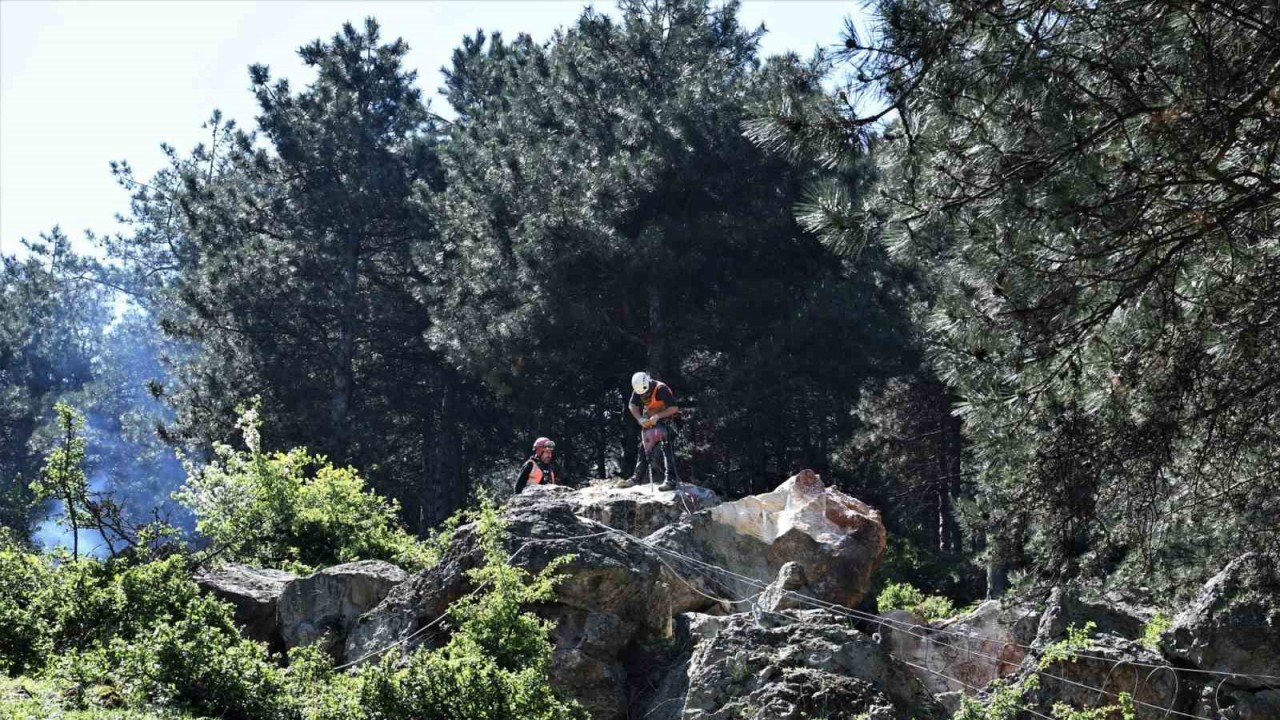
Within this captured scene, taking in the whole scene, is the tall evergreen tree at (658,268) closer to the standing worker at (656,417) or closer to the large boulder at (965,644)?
the standing worker at (656,417)

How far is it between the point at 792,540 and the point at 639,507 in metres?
2.01

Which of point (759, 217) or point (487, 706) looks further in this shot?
point (759, 217)

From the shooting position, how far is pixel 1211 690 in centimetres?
848

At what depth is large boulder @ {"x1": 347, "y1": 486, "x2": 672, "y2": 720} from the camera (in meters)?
8.73

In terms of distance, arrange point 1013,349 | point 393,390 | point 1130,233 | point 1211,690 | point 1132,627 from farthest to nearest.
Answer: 1. point 393,390
2. point 1132,627
3. point 1211,690
4. point 1013,349
5. point 1130,233

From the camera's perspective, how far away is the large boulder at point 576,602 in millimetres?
8727

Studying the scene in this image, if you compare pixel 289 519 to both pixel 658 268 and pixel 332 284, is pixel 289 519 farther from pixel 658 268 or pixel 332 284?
pixel 332 284

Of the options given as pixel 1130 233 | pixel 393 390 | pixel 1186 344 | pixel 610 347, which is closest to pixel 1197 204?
pixel 1130 233

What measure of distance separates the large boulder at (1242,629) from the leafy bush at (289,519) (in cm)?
629

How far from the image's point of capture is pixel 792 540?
38.3 ft

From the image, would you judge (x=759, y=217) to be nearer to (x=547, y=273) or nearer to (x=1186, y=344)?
(x=547, y=273)

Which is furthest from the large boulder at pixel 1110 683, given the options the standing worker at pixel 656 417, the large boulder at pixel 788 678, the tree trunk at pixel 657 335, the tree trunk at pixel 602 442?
the tree trunk at pixel 602 442

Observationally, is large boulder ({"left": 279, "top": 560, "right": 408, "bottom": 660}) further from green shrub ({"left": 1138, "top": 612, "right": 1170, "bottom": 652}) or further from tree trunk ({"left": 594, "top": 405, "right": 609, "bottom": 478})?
tree trunk ({"left": 594, "top": 405, "right": 609, "bottom": 478})

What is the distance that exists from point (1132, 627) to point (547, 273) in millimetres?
14174
